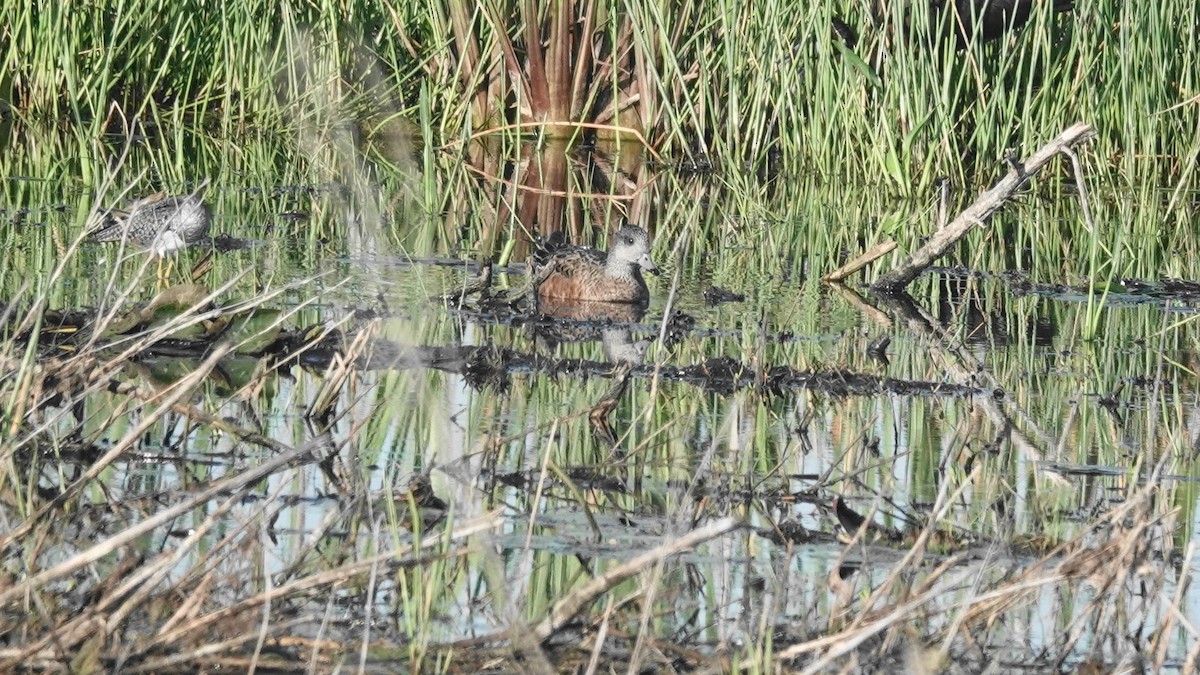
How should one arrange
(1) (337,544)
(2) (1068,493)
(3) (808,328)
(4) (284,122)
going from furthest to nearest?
1. (4) (284,122)
2. (3) (808,328)
3. (2) (1068,493)
4. (1) (337,544)

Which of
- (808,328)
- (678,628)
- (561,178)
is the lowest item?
(678,628)

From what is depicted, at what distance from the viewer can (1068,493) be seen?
4238 millimetres

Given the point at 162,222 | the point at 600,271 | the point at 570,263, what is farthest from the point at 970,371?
the point at 162,222

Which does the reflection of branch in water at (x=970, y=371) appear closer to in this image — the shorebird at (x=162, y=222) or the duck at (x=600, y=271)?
the duck at (x=600, y=271)

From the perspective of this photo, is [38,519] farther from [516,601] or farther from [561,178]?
[561,178]

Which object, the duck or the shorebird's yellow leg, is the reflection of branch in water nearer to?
the duck

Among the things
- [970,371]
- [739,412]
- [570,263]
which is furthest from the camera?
[570,263]

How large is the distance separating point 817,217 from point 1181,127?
280 cm

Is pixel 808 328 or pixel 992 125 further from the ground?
pixel 992 125

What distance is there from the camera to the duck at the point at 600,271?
716cm

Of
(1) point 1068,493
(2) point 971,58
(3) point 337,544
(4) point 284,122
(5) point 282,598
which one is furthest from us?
(4) point 284,122

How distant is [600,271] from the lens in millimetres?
7273

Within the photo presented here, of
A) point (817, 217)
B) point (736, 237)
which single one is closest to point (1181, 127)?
point (817, 217)

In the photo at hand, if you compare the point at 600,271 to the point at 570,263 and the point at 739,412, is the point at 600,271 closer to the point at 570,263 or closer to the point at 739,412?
the point at 570,263
